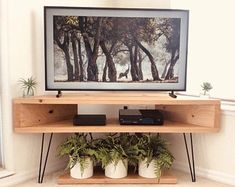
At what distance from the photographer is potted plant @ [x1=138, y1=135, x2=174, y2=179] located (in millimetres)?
2328

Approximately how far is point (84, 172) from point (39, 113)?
0.60 m

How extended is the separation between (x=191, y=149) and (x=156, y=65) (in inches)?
32.1

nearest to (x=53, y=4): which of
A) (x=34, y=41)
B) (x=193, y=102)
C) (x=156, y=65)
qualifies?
(x=34, y=41)

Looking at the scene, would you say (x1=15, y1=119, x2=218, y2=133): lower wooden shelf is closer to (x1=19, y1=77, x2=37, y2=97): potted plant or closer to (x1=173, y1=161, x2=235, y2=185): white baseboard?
(x1=19, y1=77, x2=37, y2=97): potted plant

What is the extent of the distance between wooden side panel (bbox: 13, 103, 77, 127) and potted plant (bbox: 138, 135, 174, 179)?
705 mm

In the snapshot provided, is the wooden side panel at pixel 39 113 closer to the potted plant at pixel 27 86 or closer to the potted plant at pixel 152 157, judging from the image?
the potted plant at pixel 27 86

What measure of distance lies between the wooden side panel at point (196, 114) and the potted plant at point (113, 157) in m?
0.50

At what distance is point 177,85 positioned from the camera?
238 centimetres

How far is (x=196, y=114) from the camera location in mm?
2406

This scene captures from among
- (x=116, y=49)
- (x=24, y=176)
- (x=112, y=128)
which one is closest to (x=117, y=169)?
(x=112, y=128)

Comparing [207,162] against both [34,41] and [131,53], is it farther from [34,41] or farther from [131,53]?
[34,41]

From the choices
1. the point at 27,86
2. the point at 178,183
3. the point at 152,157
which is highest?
the point at 27,86

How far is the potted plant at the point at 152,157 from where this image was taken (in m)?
2.33

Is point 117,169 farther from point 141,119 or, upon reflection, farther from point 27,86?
point 27,86
